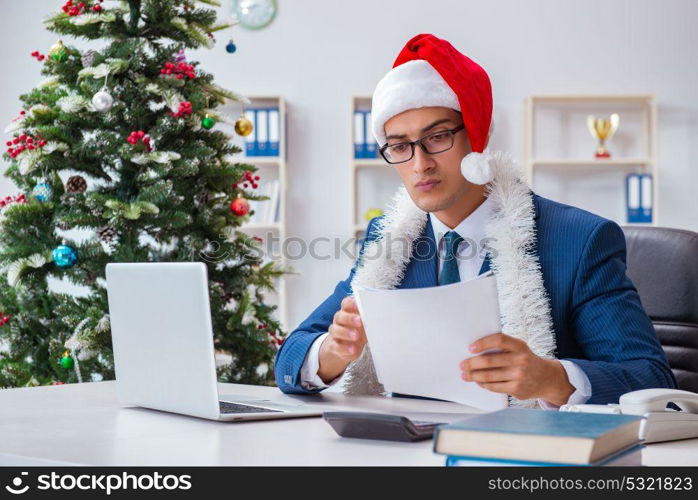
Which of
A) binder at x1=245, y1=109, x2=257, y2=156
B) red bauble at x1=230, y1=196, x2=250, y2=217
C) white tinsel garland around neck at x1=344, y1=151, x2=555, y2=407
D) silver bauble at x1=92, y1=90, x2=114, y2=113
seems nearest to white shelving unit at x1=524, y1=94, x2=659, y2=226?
binder at x1=245, y1=109, x2=257, y2=156

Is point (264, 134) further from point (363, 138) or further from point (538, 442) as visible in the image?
point (538, 442)

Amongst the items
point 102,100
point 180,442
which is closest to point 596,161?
point 102,100

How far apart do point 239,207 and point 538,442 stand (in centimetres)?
212

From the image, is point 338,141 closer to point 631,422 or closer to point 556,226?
point 556,226

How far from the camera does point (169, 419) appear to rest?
4.08 ft

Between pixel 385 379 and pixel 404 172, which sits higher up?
pixel 404 172

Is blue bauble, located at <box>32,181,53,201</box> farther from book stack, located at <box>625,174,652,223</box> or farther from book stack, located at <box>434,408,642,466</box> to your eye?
book stack, located at <box>625,174,652,223</box>

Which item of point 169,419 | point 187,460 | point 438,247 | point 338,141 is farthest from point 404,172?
point 338,141

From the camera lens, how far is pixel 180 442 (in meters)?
1.06

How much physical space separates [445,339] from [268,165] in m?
3.60

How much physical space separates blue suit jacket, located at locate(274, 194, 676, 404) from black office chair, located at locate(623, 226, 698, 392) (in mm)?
243

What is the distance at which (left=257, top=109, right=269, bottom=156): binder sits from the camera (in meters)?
4.51

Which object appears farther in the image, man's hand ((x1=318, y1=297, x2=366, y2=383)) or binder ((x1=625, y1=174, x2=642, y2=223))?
binder ((x1=625, y1=174, x2=642, y2=223))

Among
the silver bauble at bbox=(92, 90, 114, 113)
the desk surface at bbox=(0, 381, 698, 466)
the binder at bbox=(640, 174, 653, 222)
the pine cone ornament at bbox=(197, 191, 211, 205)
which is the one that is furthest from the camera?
the binder at bbox=(640, 174, 653, 222)
